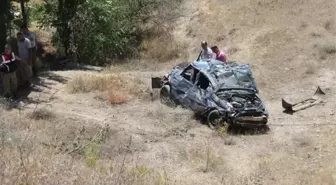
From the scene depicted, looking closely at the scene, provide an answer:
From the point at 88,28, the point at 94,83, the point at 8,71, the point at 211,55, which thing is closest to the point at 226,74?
the point at 211,55

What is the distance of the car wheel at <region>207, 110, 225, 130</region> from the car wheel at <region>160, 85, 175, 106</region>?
68.2 inches

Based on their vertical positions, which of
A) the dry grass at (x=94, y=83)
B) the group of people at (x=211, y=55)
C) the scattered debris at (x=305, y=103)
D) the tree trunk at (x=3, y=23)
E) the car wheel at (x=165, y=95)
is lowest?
the scattered debris at (x=305, y=103)

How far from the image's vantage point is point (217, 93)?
13.9 meters

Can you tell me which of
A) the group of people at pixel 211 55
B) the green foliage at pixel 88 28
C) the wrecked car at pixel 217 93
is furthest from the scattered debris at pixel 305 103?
the green foliage at pixel 88 28

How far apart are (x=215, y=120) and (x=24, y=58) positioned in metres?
5.73

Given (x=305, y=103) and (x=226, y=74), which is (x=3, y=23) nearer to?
(x=226, y=74)

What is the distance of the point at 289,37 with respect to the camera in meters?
21.2

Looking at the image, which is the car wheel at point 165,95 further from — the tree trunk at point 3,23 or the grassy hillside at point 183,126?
the tree trunk at point 3,23

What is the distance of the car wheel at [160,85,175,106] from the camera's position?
15.2m

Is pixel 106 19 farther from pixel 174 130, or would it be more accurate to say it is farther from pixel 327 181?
pixel 327 181

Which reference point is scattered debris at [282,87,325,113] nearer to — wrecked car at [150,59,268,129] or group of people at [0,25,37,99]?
wrecked car at [150,59,268,129]

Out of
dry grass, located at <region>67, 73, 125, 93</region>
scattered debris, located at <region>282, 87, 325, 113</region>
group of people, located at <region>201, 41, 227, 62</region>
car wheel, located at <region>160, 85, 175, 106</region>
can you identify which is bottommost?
scattered debris, located at <region>282, 87, 325, 113</region>

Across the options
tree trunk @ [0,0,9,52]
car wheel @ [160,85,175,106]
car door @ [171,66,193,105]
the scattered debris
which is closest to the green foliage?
tree trunk @ [0,0,9,52]

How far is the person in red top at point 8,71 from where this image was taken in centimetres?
1412
